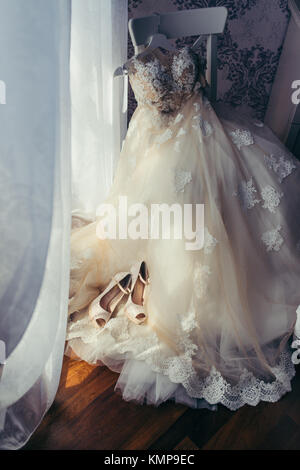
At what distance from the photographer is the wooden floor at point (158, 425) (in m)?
0.83

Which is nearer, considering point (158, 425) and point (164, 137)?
point (158, 425)

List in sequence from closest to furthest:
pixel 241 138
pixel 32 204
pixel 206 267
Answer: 1. pixel 32 204
2. pixel 206 267
3. pixel 241 138

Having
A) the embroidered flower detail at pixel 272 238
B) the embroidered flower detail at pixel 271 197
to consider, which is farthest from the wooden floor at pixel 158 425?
the embroidered flower detail at pixel 271 197

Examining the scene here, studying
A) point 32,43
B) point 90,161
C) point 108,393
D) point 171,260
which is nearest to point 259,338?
point 171,260

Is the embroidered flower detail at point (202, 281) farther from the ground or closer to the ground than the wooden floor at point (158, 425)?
farther from the ground

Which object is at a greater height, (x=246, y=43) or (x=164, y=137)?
(x=246, y=43)

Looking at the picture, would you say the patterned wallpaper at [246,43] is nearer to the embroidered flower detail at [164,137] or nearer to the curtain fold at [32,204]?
the embroidered flower detail at [164,137]

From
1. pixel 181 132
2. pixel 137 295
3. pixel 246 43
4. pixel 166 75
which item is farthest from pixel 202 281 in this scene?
pixel 246 43

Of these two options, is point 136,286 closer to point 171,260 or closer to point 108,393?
point 171,260

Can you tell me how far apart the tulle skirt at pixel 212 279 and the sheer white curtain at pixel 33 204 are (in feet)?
0.92

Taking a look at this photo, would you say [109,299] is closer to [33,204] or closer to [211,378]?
[211,378]

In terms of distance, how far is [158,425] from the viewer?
867mm

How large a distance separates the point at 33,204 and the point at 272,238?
0.82 meters
